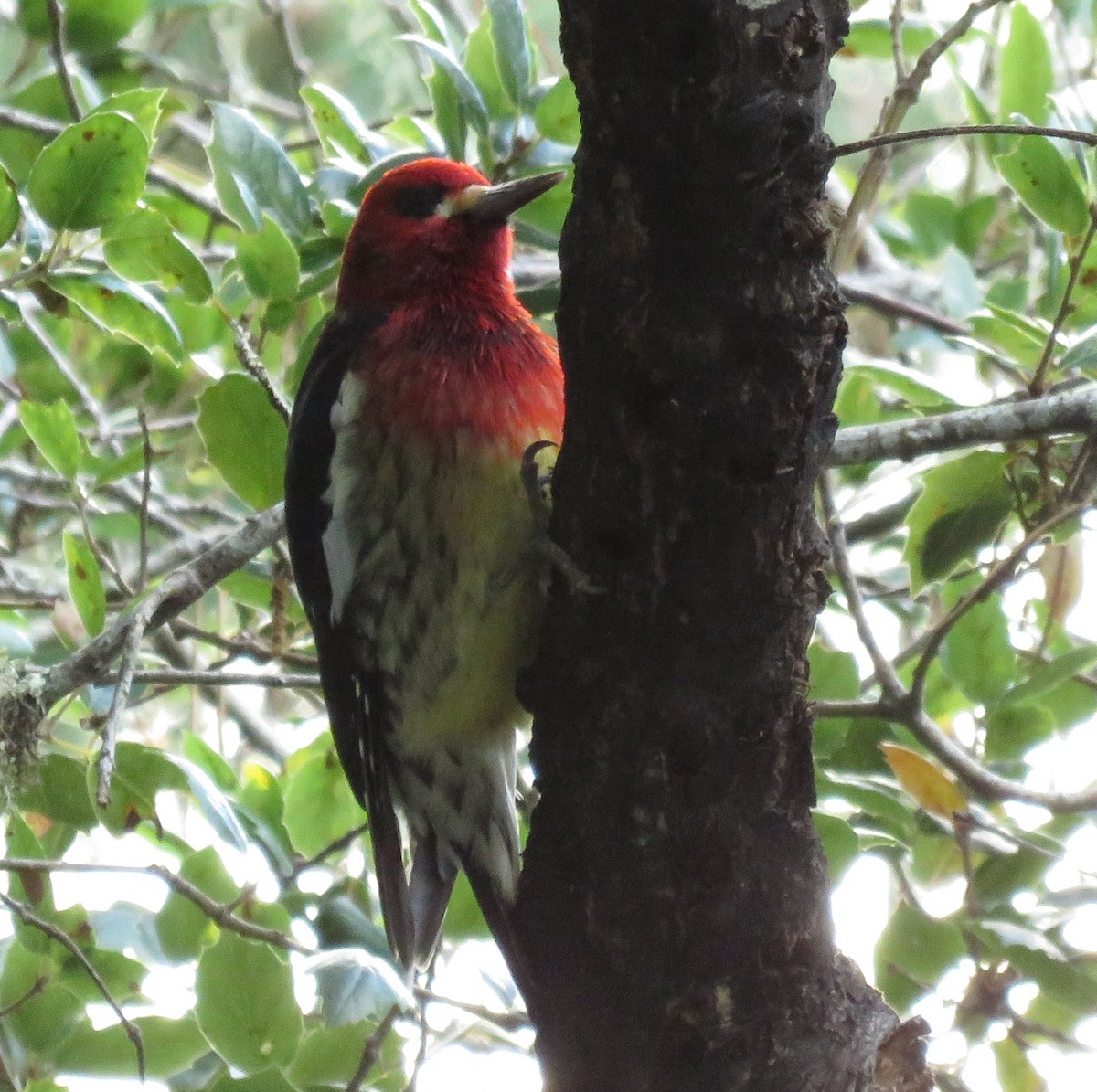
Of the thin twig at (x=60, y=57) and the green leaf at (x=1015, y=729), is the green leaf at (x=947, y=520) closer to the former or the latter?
the green leaf at (x=1015, y=729)

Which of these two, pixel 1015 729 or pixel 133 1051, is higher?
pixel 1015 729

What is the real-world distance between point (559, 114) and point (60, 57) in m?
0.99

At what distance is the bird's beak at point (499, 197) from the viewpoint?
2.39 meters

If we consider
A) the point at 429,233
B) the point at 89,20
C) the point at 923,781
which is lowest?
the point at 923,781

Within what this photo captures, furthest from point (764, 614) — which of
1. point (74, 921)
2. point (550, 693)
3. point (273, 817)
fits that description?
point (74, 921)

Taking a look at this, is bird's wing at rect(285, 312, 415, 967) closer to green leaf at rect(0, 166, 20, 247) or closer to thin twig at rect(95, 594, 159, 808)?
thin twig at rect(95, 594, 159, 808)

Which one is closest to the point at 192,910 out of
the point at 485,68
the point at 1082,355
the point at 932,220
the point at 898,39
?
the point at 485,68

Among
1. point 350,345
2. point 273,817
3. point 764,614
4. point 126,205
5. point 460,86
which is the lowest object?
point 764,614

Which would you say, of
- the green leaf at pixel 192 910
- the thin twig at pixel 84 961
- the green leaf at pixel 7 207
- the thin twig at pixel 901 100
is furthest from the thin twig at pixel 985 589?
the green leaf at pixel 7 207

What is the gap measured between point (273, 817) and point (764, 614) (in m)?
1.21

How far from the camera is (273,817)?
247 centimetres

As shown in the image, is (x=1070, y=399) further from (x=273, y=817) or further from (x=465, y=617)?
(x=273, y=817)

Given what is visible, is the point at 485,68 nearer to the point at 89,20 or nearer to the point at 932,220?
the point at 89,20

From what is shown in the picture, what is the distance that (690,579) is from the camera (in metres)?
1.56
